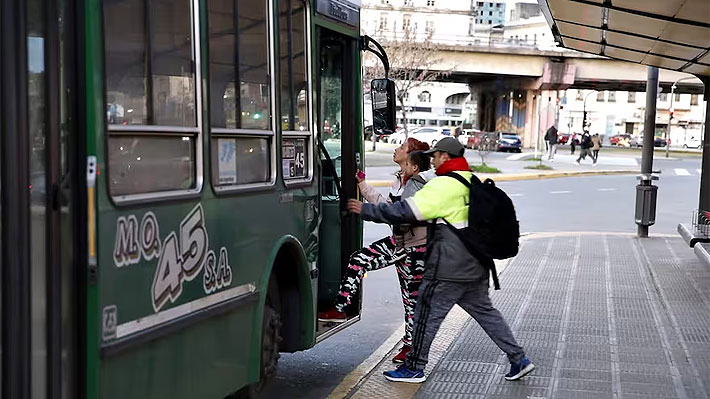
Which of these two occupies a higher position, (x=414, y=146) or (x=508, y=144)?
(x=414, y=146)

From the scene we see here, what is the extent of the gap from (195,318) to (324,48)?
3120 millimetres

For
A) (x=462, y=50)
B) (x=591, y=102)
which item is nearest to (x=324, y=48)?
(x=462, y=50)

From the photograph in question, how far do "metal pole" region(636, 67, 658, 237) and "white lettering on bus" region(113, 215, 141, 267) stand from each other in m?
12.0

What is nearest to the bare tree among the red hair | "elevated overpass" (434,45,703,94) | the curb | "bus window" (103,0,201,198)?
"elevated overpass" (434,45,703,94)

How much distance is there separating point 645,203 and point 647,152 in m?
0.80

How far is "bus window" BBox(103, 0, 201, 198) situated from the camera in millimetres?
3594

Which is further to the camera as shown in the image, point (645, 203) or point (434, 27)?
point (434, 27)

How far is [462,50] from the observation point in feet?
189

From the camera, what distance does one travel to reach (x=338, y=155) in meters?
6.96

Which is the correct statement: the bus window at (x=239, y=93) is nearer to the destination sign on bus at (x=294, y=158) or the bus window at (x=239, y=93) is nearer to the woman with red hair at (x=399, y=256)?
the destination sign on bus at (x=294, y=158)

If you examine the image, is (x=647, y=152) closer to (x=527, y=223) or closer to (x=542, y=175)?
(x=527, y=223)

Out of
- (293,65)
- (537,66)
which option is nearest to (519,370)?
(293,65)

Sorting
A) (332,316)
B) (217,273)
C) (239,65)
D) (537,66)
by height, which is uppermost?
(537,66)

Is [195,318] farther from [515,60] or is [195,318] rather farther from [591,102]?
[591,102]
